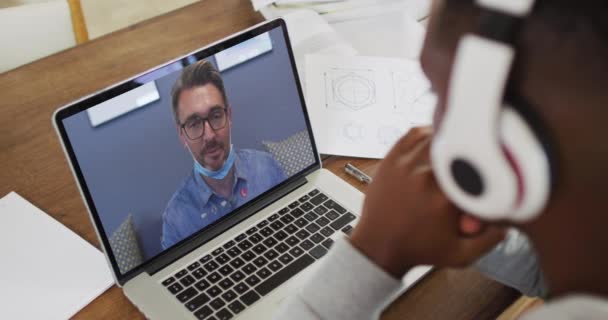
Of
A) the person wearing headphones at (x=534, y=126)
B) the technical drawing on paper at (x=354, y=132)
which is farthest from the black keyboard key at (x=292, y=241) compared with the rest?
the person wearing headphones at (x=534, y=126)

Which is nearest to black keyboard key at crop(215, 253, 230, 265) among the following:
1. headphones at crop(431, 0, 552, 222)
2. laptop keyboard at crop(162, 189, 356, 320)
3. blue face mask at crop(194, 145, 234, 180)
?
laptop keyboard at crop(162, 189, 356, 320)

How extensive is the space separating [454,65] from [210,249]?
21.4 inches

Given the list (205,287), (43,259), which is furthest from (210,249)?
(43,259)

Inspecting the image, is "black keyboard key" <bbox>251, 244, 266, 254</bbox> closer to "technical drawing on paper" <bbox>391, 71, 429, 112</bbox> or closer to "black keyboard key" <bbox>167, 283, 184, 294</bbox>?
"black keyboard key" <bbox>167, 283, 184, 294</bbox>

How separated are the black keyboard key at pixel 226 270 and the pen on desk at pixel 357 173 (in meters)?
0.24

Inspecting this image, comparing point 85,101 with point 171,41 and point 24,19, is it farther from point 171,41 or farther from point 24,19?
point 24,19

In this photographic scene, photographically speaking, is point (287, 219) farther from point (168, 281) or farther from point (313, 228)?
point (168, 281)

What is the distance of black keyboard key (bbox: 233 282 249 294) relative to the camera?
80 centimetres

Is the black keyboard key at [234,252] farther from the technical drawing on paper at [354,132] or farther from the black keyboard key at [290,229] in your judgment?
the technical drawing on paper at [354,132]

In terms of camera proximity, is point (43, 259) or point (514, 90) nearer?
point (514, 90)

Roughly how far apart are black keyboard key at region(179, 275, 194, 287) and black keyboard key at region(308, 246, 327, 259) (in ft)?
0.50

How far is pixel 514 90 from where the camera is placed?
37 cm

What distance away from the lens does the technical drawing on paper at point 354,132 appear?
101 centimetres

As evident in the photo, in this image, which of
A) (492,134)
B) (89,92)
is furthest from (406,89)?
(492,134)
